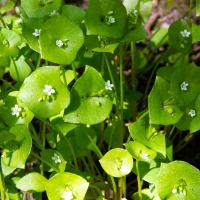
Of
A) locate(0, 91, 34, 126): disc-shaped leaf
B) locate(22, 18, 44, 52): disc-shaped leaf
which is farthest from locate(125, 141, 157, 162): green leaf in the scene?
locate(22, 18, 44, 52): disc-shaped leaf

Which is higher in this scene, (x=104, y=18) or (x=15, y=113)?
(x=104, y=18)

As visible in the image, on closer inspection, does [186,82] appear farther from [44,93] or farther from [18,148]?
[18,148]

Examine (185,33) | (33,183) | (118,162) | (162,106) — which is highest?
(185,33)

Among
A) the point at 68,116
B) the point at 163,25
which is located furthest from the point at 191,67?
the point at 163,25

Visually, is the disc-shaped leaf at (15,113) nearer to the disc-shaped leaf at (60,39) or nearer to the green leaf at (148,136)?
the disc-shaped leaf at (60,39)

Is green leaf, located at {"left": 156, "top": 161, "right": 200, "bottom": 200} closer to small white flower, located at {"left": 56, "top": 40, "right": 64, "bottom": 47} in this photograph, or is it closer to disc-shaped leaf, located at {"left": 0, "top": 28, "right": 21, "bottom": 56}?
small white flower, located at {"left": 56, "top": 40, "right": 64, "bottom": 47}

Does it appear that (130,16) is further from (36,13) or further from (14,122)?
(14,122)

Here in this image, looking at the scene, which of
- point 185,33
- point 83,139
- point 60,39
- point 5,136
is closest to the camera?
point 5,136

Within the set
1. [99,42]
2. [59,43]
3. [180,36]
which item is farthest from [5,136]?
[180,36]
